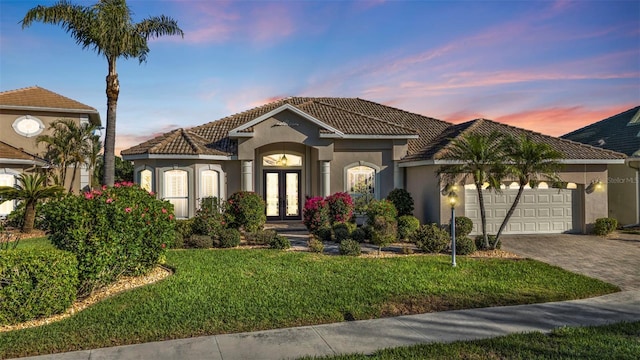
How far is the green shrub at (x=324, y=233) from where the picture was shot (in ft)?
49.4

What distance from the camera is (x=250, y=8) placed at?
15.3m

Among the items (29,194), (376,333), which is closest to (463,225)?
(376,333)

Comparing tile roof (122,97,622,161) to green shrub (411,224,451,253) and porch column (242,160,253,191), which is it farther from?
green shrub (411,224,451,253)

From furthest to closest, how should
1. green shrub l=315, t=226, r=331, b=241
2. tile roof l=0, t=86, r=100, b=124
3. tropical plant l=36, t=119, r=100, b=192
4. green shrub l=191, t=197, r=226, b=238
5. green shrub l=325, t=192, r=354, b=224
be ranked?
tropical plant l=36, t=119, r=100, b=192, tile roof l=0, t=86, r=100, b=124, green shrub l=325, t=192, r=354, b=224, green shrub l=315, t=226, r=331, b=241, green shrub l=191, t=197, r=226, b=238

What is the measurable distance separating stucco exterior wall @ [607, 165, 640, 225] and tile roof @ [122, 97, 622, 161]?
233 cm

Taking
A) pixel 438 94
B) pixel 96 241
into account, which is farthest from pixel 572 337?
pixel 438 94

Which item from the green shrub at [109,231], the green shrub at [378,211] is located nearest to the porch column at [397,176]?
the green shrub at [378,211]

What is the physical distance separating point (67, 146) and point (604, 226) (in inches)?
1059

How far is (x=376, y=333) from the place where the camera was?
6.38m

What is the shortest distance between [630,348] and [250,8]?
14.5 metres

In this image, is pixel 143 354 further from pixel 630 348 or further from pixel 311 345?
pixel 630 348

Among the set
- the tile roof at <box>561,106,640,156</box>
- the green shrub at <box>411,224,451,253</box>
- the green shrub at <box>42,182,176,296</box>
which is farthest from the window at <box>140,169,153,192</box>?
the tile roof at <box>561,106,640,156</box>

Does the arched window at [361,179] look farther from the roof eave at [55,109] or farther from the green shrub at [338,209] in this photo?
the roof eave at [55,109]

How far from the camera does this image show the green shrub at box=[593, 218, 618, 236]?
16.5 meters
